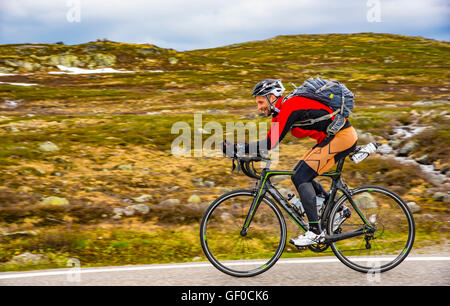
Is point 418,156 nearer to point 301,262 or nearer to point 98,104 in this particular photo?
point 301,262

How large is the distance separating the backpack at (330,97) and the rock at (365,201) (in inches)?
37.3

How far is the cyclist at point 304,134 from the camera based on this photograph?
222 inches

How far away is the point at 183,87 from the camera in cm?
5100

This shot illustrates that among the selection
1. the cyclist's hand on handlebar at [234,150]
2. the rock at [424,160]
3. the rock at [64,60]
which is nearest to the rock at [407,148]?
the rock at [424,160]

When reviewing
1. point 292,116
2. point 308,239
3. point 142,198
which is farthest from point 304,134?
point 142,198

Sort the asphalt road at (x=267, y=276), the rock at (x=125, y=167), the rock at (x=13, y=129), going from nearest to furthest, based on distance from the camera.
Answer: the asphalt road at (x=267, y=276), the rock at (x=125, y=167), the rock at (x=13, y=129)

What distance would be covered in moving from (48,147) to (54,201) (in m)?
5.14

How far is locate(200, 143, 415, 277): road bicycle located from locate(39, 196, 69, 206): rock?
5140mm

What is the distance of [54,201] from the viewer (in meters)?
10.1

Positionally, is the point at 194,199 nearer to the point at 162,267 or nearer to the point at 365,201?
the point at 162,267

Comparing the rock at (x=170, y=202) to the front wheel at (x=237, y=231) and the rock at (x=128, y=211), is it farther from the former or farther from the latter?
the front wheel at (x=237, y=231)

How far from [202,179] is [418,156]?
638cm

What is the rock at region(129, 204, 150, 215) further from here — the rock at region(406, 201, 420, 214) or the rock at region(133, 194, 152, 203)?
the rock at region(406, 201, 420, 214)

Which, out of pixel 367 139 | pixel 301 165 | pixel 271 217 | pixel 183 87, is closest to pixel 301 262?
pixel 271 217
